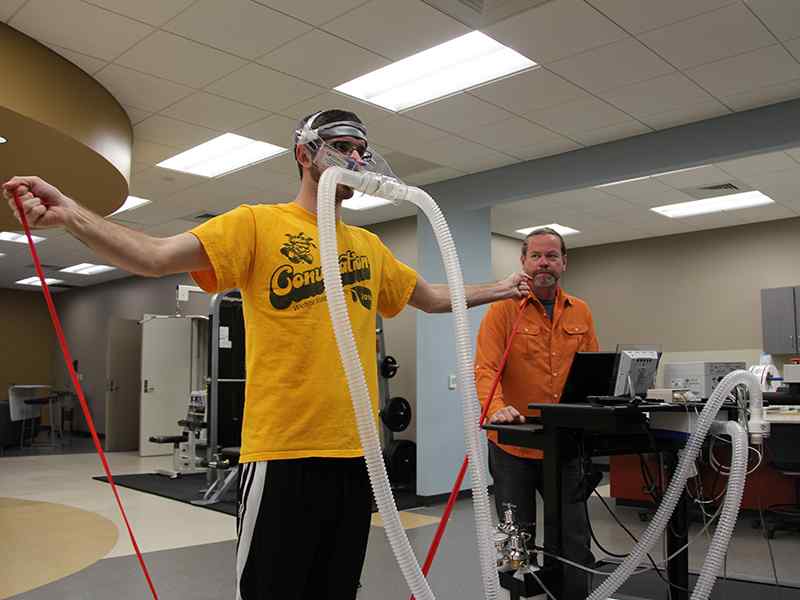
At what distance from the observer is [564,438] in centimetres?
229

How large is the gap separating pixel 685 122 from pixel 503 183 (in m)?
1.65

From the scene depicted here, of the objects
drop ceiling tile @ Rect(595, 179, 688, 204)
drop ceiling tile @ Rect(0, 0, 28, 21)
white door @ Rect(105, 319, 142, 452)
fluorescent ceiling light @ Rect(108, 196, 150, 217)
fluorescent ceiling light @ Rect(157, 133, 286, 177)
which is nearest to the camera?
drop ceiling tile @ Rect(0, 0, 28, 21)

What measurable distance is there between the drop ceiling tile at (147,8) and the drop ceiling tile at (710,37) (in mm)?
2503

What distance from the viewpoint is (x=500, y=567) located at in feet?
8.00

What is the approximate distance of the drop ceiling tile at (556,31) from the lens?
3.73 metres

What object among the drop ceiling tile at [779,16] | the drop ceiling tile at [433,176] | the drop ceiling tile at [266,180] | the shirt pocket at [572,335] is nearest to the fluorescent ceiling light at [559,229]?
the drop ceiling tile at [433,176]

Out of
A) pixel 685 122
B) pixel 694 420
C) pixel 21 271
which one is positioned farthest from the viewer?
pixel 21 271

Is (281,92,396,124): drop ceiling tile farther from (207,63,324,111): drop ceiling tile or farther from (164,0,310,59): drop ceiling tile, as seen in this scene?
(164,0,310,59): drop ceiling tile

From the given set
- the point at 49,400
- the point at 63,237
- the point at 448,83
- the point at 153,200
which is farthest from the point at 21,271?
the point at 448,83

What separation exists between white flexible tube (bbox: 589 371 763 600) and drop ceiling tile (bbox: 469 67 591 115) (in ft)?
8.60

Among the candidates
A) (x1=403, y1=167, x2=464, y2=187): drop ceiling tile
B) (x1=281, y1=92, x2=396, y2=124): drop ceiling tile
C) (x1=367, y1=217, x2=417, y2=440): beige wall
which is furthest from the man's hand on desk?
(x1=367, y1=217, x2=417, y2=440): beige wall

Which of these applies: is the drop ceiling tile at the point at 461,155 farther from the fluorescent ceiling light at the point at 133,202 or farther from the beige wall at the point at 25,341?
the beige wall at the point at 25,341

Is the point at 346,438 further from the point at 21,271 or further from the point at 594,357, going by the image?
the point at 21,271

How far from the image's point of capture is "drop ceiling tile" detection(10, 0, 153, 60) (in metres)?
3.73
